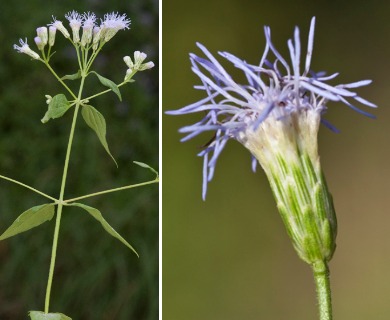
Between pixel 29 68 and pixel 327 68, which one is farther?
pixel 327 68

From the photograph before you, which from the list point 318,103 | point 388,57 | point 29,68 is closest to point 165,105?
point 388,57

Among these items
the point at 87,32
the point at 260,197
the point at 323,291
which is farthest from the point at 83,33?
the point at 260,197

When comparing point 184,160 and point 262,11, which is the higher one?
point 262,11

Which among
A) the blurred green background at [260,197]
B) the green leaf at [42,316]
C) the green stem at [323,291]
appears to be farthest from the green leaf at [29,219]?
the blurred green background at [260,197]

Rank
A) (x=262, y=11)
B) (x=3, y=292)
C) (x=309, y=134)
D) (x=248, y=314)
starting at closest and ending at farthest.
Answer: (x=309, y=134), (x=3, y=292), (x=248, y=314), (x=262, y=11)

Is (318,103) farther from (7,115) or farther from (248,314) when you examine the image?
(248,314)

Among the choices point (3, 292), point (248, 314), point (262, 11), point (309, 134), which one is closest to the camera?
point (309, 134)

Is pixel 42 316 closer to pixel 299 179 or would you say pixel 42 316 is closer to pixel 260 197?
pixel 299 179
